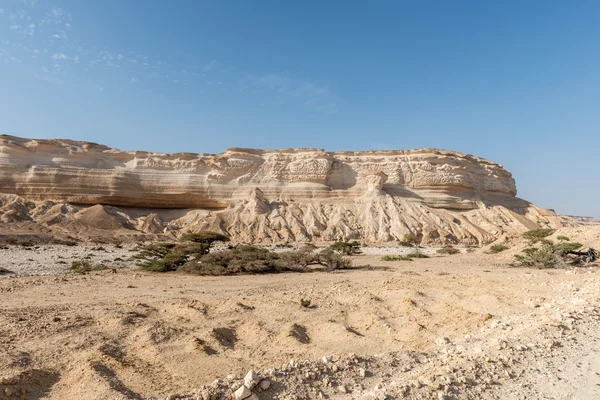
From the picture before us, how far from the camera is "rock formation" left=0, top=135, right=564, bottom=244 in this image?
40.7 metres

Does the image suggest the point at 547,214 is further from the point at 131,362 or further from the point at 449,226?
the point at 131,362

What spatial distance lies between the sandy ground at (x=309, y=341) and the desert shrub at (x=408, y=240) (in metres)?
25.0

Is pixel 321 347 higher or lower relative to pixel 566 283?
lower

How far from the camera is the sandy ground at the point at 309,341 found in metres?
3.93

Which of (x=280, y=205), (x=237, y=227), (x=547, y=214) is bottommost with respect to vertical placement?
(x=237, y=227)

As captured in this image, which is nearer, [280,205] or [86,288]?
[86,288]

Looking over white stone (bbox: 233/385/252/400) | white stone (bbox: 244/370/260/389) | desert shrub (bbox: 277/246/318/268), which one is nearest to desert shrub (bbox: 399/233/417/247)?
desert shrub (bbox: 277/246/318/268)

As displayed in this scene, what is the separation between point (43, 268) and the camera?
14.8 m

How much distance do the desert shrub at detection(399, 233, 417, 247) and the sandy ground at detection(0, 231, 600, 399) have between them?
82.1 feet

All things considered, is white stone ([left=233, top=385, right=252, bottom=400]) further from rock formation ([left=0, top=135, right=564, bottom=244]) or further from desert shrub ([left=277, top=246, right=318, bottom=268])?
rock formation ([left=0, top=135, right=564, bottom=244])

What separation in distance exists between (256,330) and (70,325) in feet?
10.6

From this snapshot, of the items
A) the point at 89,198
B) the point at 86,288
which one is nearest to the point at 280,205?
the point at 89,198

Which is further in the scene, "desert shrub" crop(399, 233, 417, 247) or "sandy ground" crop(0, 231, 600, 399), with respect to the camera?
"desert shrub" crop(399, 233, 417, 247)

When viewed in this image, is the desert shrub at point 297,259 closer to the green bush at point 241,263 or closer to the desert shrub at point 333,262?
the green bush at point 241,263
